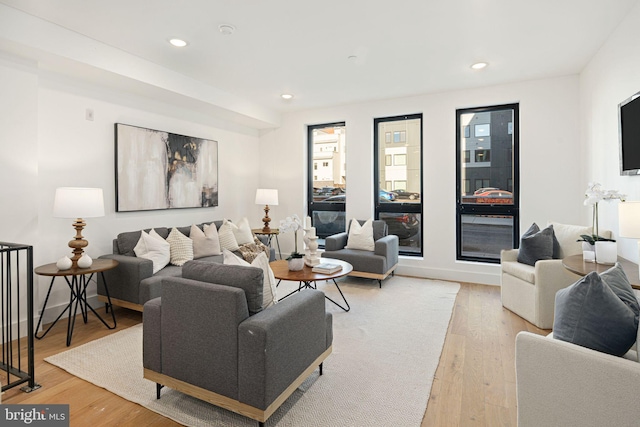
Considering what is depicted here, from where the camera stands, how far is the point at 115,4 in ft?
8.70

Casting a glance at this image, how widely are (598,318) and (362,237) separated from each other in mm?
3534

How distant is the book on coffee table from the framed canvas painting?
2.33 m

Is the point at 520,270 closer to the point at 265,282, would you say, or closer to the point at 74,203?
the point at 265,282

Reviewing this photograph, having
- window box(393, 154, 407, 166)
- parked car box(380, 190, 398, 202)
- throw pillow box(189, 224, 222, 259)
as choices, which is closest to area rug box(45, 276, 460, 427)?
throw pillow box(189, 224, 222, 259)

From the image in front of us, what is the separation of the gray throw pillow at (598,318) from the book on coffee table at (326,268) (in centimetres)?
206

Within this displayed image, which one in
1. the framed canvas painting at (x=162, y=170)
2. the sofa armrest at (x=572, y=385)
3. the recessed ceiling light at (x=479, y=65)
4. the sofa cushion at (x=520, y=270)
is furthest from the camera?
the framed canvas painting at (x=162, y=170)

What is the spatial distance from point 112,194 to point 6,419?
8.52 ft

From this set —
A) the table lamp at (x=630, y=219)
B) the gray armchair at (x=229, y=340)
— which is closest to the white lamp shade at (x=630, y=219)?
the table lamp at (x=630, y=219)

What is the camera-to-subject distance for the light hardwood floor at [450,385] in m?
1.97

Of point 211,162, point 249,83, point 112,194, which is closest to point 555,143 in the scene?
point 249,83

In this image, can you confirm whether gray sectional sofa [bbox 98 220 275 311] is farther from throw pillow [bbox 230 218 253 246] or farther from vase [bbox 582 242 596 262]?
vase [bbox 582 242 596 262]

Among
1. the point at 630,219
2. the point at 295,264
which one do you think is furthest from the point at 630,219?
the point at 295,264

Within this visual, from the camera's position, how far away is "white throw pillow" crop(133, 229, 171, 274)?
3638 millimetres

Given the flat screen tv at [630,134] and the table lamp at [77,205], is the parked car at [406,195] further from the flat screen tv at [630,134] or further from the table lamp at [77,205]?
the table lamp at [77,205]
